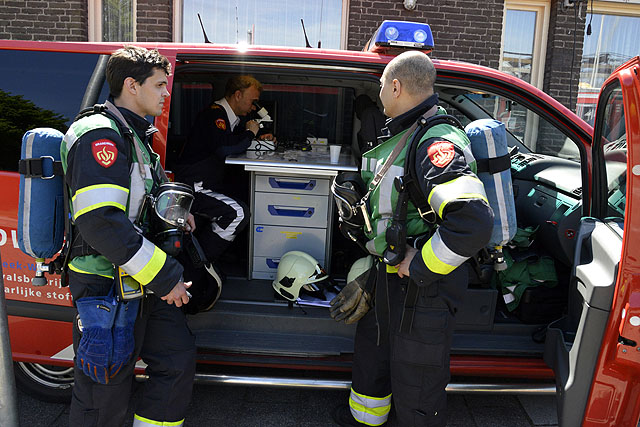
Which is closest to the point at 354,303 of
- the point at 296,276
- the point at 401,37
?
the point at 296,276

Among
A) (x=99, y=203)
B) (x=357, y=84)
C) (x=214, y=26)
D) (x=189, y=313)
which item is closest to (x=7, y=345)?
(x=99, y=203)

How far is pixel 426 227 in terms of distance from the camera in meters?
2.07

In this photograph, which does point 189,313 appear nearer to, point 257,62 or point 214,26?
point 257,62

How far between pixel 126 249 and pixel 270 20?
583 cm

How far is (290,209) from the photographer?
3.54 metres

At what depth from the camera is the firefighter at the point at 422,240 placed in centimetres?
181

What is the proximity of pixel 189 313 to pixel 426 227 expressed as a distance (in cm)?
137

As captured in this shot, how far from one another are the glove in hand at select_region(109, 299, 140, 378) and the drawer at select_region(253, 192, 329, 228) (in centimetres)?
163

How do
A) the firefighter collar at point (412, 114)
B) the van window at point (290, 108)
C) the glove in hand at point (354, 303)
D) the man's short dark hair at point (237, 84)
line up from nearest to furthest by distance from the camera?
the firefighter collar at point (412, 114)
the glove in hand at point (354, 303)
the man's short dark hair at point (237, 84)
the van window at point (290, 108)

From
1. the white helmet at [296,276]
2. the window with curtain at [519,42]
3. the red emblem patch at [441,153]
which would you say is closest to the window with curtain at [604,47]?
the window with curtain at [519,42]

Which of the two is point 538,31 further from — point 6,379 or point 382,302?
point 6,379

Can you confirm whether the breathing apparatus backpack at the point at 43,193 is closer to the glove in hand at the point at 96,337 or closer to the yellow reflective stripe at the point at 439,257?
the glove in hand at the point at 96,337

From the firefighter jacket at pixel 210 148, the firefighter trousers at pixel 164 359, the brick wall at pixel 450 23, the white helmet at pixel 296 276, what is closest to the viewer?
the firefighter trousers at pixel 164 359

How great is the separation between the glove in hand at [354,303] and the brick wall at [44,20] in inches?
233
